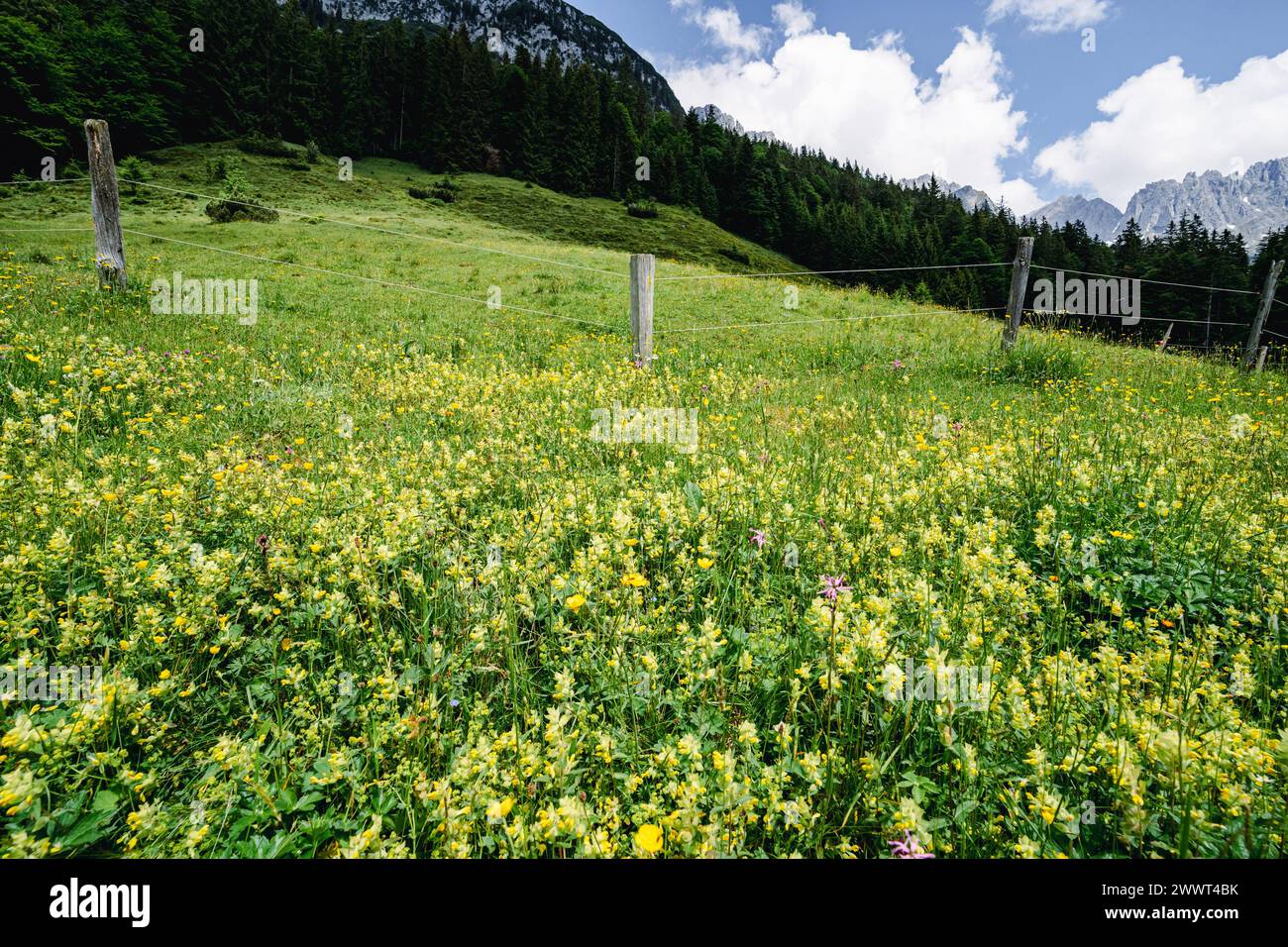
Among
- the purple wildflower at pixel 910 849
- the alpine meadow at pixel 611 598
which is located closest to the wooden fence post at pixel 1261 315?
the alpine meadow at pixel 611 598

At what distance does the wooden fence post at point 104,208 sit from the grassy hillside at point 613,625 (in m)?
3.54

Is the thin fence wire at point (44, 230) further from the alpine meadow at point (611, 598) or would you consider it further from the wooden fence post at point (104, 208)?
the wooden fence post at point (104, 208)

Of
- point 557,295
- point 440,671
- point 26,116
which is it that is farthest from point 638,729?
point 26,116

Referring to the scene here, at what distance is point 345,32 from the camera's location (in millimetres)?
82500

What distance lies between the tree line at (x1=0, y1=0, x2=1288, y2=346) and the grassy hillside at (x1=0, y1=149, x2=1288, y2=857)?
45.4 m

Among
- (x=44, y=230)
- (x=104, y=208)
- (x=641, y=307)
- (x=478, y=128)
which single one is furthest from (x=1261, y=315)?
(x=478, y=128)

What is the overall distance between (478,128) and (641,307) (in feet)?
273

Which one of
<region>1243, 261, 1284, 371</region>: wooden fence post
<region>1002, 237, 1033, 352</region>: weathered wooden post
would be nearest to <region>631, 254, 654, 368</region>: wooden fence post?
<region>1002, 237, 1033, 352</region>: weathered wooden post

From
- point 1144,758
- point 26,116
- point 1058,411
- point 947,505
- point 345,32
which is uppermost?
point 345,32

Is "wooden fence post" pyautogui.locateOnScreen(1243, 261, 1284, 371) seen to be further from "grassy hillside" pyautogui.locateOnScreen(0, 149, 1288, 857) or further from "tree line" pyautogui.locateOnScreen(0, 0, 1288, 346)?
"tree line" pyautogui.locateOnScreen(0, 0, 1288, 346)

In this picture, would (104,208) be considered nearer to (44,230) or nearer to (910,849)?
(910,849)

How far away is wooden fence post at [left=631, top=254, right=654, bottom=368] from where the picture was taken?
845 centimetres
